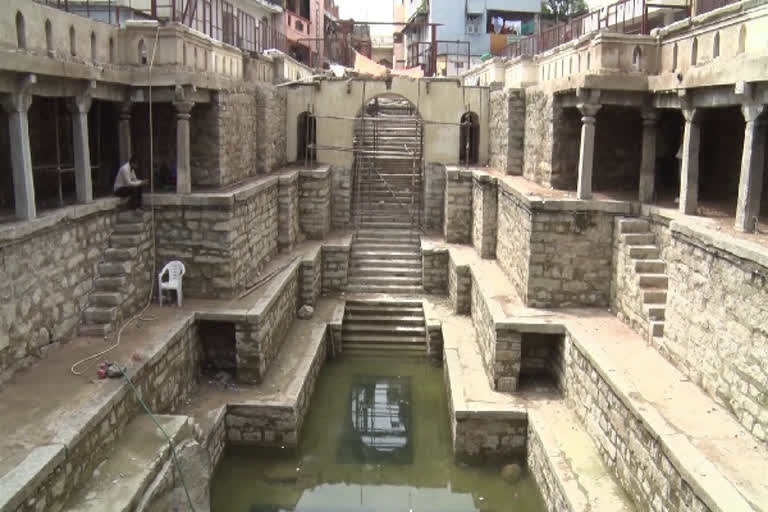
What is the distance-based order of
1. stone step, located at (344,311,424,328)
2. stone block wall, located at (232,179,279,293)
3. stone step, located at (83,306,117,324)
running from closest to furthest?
1. stone step, located at (83,306,117,324)
2. stone block wall, located at (232,179,279,293)
3. stone step, located at (344,311,424,328)

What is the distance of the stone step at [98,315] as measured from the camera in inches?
392

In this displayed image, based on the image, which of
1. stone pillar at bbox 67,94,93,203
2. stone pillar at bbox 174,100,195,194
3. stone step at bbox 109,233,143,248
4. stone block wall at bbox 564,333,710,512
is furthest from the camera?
stone pillar at bbox 174,100,195,194

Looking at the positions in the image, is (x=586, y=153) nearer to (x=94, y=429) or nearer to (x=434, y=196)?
(x=434, y=196)

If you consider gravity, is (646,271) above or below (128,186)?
below

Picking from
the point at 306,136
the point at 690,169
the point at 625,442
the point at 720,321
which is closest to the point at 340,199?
the point at 306,136

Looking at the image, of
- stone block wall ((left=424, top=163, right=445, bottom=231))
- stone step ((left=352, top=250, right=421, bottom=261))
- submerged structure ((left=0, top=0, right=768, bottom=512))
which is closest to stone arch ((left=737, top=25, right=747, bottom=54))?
submerged structure ((left=0, top=0, right=768, bottom=512))

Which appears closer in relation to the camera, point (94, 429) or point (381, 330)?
point (94, 429)

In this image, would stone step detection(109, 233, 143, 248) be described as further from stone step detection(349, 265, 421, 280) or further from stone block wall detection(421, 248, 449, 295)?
stone block wall detection(421, 248, 449, 295)

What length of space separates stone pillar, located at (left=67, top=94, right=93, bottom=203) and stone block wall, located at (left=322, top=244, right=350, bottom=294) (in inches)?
273

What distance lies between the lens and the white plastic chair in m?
11.4

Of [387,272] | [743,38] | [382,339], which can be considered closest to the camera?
[743,38]

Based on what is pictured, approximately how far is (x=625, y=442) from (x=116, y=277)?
281 inches

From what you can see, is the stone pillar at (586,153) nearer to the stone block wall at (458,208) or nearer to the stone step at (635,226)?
the stone step at (635,226)

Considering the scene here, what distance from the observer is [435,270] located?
658 inches
